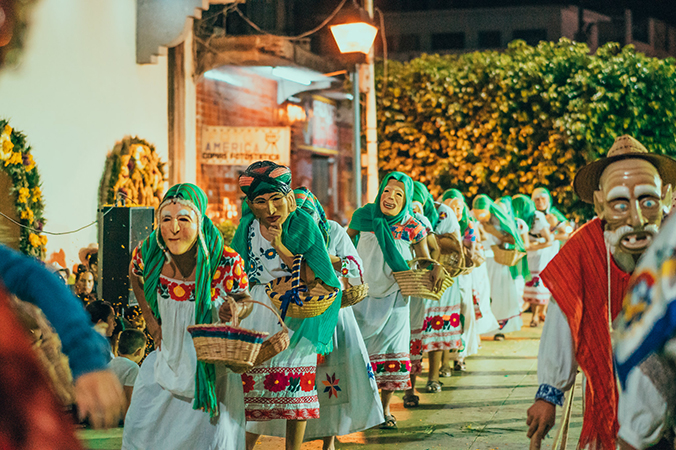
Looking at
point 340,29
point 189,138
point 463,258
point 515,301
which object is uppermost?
point 340,29

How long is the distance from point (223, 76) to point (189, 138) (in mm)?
3444

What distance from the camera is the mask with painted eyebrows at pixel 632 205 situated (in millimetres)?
3100

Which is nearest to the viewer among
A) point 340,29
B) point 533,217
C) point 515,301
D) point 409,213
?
point 409,213

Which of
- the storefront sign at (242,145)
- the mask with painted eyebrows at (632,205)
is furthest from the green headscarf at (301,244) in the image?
the storefront sign at (242,145)

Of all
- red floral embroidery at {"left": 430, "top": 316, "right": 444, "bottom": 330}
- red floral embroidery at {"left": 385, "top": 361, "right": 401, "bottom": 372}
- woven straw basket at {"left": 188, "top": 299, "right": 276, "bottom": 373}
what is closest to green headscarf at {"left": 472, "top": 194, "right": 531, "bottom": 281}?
red floral embroidery at {"left": 430, "top": 316, "right": 444, "bottom": 330}

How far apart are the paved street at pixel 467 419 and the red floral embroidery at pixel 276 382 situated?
51.4 inches

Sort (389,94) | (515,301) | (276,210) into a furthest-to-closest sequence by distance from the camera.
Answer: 1. (389,94)
2. (515,301)
3. (276,210)

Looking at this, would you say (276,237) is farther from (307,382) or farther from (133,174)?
(133,174)

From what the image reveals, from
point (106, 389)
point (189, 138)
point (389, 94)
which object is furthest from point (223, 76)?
point (106, 389)

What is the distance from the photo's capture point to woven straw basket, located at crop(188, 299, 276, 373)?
3.85 meters

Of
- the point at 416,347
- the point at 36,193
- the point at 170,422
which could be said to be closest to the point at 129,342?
the point at 170,422

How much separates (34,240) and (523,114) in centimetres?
1194

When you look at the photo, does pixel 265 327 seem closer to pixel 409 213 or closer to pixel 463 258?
pixel 409 213

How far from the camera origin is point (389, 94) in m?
18.4
